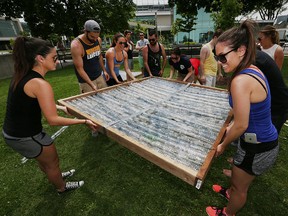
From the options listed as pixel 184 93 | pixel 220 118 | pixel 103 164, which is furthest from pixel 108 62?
pixel 220 118

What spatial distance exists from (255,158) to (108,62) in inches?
159

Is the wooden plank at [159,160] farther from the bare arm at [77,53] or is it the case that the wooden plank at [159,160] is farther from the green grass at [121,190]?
the bare arm at [77,53]

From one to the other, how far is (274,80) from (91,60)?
145 inches

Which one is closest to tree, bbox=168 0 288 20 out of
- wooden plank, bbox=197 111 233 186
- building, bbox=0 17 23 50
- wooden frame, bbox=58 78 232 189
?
wooden frame, bbox=58 78 232 189

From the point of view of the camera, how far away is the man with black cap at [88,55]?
3.90m

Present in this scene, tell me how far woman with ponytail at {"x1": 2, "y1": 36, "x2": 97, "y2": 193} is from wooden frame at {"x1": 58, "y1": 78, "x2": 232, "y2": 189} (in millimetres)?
487

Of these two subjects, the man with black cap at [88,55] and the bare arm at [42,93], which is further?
the man with black cap at [88,55]

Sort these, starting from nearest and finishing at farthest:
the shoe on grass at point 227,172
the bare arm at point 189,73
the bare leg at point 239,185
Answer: the bare leg at point 239,185 → the shoe on grass at point 227,172 → the bare arm at point 189,73

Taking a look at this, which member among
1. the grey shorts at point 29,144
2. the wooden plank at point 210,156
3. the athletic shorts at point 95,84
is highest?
the athletic shorts at point 95,84

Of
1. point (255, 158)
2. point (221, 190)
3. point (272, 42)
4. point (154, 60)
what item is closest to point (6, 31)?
point (154, 60)

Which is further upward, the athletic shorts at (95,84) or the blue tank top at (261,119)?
the blue tank top at (261,119)

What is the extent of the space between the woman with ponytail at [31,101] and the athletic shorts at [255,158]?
6.03 feet

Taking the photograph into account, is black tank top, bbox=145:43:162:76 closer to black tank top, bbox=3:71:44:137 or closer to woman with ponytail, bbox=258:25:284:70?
woman with ponytail, bbox=258:25:284:70

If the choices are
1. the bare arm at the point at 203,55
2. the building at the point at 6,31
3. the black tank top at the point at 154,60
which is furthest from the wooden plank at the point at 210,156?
the building at the point at 6,31
